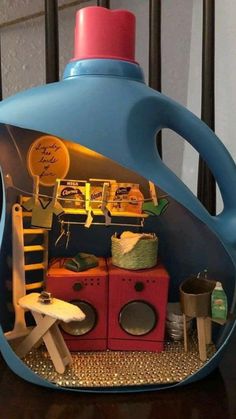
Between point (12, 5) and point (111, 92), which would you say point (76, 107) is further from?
point (12, 5)

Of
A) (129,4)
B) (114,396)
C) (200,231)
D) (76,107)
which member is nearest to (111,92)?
A: (76,107)

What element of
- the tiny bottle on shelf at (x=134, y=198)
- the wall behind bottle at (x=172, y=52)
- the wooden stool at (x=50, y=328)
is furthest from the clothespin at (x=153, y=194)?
the wall behind bottle at (x=172, y=52)

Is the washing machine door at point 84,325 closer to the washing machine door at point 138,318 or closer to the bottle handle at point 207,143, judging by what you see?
the washing machine door at point 138,318

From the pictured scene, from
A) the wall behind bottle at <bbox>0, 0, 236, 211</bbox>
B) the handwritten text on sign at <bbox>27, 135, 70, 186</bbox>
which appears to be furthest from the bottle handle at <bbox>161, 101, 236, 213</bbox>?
the wall behind bottle at <bbox>0, 0, 236, 211</bbox>

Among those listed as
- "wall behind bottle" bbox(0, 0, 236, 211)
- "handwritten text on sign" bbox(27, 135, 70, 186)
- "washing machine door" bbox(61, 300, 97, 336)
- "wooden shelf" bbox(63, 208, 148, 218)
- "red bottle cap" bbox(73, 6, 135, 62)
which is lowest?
"washing machine door" bbox(61, 300, 97, 336)

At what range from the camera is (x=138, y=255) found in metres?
0.38

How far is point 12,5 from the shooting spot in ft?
2.60

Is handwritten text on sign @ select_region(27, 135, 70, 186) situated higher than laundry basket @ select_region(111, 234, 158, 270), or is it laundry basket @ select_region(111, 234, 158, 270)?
handwritten text on sign @ select_region(27, 135, 70, 186)

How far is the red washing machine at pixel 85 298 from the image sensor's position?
0.38 m

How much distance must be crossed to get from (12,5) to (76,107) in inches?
22.8

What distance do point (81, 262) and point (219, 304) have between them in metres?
0.12

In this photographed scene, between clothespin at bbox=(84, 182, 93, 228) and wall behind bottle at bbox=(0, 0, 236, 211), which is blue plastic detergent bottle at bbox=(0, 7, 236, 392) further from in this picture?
wall behind bottle at bbox=(0, 0, 236, 211)

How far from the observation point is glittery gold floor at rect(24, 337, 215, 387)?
352mm

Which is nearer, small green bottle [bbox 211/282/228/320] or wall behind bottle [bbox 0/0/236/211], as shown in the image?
small green bottle [bbox 211/282/228/320]
